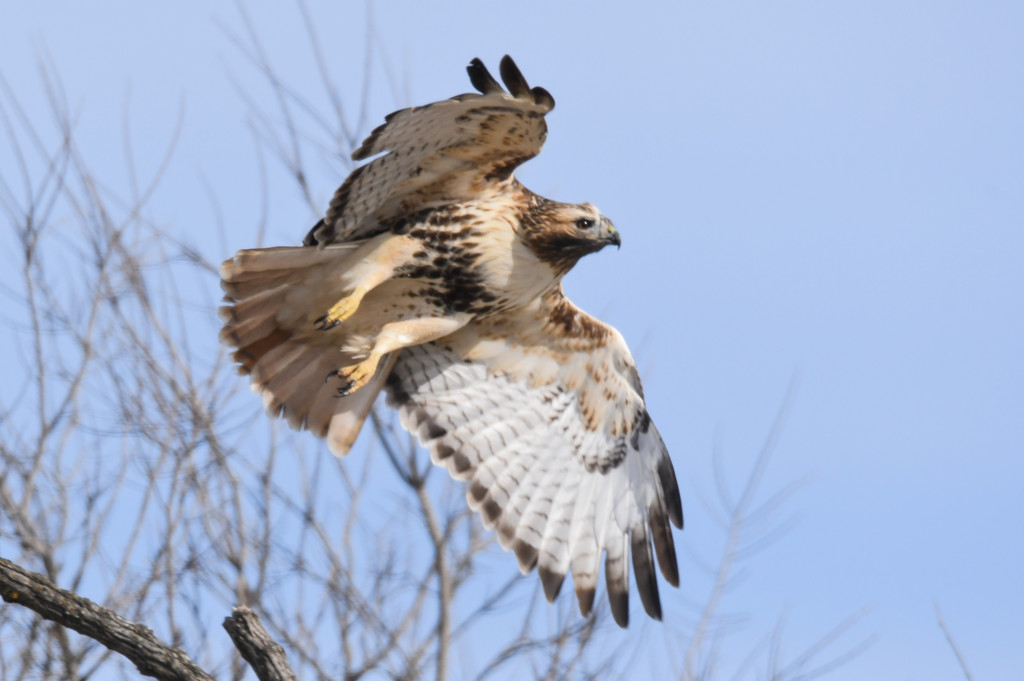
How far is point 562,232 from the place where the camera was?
581 cm

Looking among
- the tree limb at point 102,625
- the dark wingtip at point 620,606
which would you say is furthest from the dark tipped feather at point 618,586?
the tree limb at point 102,625

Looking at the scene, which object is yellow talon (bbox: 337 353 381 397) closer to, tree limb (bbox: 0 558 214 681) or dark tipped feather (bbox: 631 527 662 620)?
dark tipped feather (bbox: 631 527 662 620)

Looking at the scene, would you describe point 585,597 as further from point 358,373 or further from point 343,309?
point 343,309

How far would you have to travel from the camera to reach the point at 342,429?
20.5ft

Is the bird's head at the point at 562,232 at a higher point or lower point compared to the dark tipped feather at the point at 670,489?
higher

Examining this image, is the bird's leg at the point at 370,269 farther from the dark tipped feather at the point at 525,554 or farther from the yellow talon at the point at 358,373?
the dark tipped feather at the point at 525,554

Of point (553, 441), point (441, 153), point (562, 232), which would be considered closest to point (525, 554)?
point (553, 441)

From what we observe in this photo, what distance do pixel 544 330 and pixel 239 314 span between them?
1546 millimetres

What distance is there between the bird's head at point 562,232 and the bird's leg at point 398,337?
0.53m

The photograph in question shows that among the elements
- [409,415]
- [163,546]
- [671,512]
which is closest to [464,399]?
[409,415]

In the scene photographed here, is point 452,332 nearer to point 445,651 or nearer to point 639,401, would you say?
point 639,401

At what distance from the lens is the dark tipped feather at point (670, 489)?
6.59 m

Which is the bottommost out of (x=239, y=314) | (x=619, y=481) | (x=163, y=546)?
(x=619, y=481)

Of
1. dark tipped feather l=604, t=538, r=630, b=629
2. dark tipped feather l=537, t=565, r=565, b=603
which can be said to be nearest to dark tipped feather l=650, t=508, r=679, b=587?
dark tipped feather l=604, t=538, r=630, b=629
